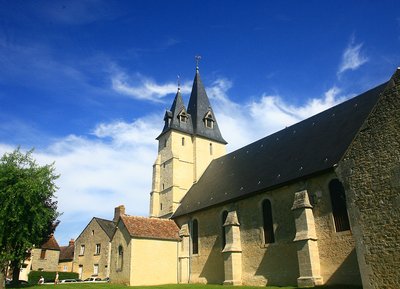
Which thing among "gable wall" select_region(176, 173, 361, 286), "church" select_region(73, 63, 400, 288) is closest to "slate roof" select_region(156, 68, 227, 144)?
"church" select_region(73, 63, 400, 288)

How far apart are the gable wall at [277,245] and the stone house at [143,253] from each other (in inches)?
75.5

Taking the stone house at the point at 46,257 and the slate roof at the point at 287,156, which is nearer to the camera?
the slate roof at the point at 287,156

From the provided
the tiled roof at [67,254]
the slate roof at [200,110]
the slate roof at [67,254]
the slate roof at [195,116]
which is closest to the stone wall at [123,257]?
the slate roof at [195,116]

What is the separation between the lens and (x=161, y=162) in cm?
3338

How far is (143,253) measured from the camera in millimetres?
23484

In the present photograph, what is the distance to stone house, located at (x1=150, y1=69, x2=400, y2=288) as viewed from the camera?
9.66 meters

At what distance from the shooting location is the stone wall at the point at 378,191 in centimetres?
913

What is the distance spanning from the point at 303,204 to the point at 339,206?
1.64 meters

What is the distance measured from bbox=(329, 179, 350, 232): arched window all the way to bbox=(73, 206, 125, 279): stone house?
2422cm

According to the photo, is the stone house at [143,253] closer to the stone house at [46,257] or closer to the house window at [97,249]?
the house window at [97,249]

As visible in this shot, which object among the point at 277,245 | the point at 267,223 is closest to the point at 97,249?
the point at 267,223

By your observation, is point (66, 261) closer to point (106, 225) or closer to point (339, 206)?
point (106, 225)

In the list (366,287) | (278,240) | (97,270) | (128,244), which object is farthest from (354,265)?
(97,270)

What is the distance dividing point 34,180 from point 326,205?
1741cm
